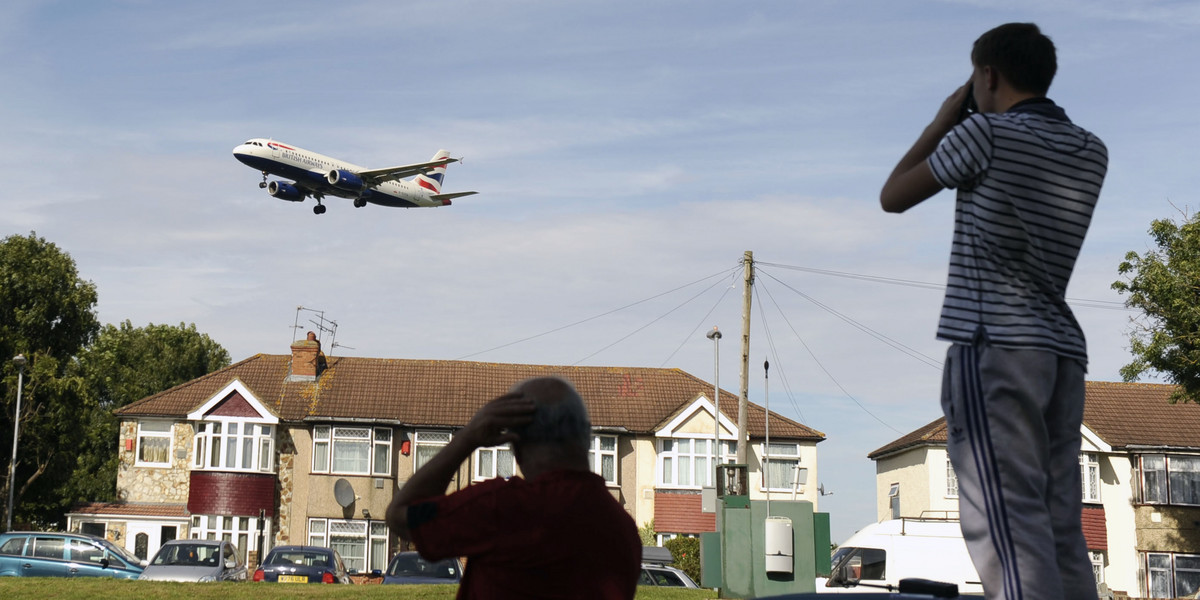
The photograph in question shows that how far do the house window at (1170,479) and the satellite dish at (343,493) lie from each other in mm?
29594

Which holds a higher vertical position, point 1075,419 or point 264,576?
point 1075,419

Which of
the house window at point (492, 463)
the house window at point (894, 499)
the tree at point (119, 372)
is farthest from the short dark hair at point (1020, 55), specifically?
the tree at point (119, 372)

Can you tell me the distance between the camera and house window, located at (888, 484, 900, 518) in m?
49.3

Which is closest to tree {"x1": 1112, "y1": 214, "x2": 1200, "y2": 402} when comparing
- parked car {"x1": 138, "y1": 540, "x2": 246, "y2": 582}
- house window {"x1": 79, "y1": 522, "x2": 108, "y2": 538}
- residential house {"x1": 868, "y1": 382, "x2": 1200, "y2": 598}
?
residential house {"x1": 868, "y1": 382, "x2": 1200, "y2": 598}

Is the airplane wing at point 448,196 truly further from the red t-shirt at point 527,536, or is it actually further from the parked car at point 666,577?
the red t-shirt at point 527,536

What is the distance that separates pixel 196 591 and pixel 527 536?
1409cm

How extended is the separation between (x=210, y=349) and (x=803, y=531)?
7576 centimetres

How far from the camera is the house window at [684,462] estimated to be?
158ft

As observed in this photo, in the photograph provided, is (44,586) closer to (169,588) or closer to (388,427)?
(169,588)

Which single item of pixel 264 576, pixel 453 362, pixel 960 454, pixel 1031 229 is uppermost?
pixel 453 362

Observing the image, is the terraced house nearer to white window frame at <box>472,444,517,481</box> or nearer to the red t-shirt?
white window frame at <box>472,444,517,481</box>

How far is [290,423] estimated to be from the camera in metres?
47.5

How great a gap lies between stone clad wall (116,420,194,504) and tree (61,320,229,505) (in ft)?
38.4

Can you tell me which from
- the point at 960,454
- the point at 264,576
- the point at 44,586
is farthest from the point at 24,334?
the point at 960,454
